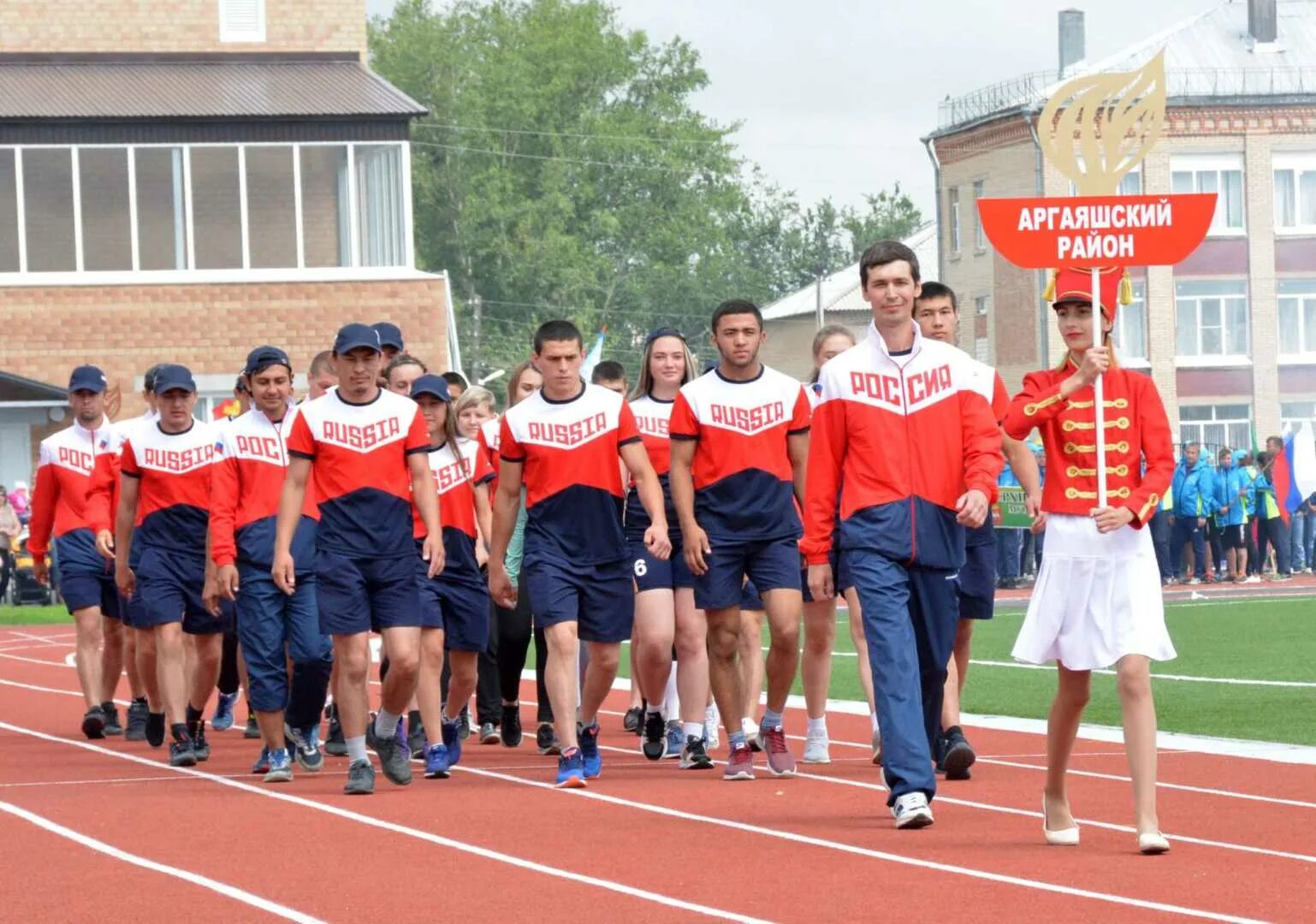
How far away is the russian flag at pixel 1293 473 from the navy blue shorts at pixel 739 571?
2687cm

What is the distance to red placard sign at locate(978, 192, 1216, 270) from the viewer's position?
9.82 m

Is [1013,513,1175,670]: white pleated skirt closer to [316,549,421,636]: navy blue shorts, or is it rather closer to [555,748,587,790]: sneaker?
[555,748,587,790]: sneaker

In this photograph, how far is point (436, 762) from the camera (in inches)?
484

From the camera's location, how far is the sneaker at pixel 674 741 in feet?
43.4

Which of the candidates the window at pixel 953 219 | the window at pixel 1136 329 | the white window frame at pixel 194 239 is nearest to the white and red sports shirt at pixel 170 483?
the white window frame at pixel 194 239

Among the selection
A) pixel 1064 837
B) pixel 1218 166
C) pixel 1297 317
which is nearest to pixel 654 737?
pixel 1064 837

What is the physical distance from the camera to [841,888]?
8242mm

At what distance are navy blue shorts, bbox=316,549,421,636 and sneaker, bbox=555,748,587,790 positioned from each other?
3.11 ft

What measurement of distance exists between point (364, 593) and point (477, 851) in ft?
8.26

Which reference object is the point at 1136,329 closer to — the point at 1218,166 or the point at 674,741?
the point at 1218,166

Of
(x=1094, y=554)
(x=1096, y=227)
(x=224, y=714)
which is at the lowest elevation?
(x=224, y=714)

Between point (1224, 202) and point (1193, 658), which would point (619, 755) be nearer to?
point (1193, 658)

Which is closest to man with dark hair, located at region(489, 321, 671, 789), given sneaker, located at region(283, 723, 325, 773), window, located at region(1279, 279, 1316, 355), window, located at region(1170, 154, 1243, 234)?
sneaker, located at region(283, 723, 325, 773)

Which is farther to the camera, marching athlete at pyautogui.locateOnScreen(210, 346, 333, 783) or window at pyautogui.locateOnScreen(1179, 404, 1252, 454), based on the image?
window at pyautogui.locateOnScreen(1179, 404, 1252, 454)
